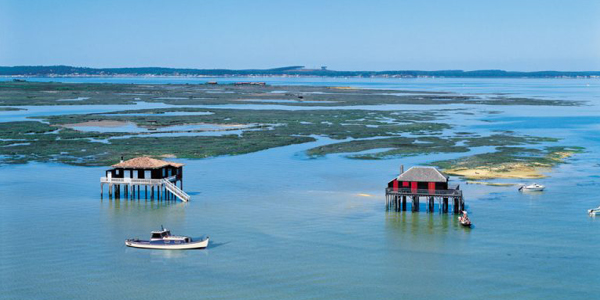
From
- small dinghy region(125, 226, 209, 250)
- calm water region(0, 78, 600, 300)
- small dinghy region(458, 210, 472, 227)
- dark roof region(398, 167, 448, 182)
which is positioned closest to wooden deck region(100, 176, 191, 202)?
calm water region(0, 78, 600, 300)

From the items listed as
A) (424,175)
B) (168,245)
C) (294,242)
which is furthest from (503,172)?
A: (168,245)

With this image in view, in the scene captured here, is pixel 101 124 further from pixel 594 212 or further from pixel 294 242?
pixel 594 212

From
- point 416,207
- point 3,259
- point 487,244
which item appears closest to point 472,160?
point 416,207

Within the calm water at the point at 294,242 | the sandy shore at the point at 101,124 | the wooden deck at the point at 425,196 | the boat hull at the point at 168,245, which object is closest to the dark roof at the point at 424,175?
the wooden deck at the point at 425,196

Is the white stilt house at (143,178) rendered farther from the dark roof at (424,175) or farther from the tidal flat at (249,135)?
the dark roof at (424,175)

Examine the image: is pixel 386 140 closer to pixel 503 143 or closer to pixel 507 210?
pixel 503 143
